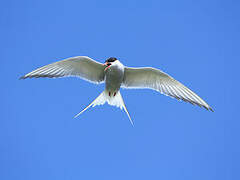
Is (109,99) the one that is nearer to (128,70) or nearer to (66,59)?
(128,70)

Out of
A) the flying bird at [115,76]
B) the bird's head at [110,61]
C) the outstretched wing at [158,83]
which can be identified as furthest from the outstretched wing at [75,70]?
the outstretched wing at [158,83]

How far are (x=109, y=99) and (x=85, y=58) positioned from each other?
3.76ft

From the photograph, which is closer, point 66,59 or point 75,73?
point 66,59

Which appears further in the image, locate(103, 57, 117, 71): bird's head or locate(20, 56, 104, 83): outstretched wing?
locate(103, 57, 117, 71): bird's head

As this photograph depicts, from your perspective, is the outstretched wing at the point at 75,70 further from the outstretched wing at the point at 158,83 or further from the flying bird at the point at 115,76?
the outstretched wing at the point at 158,83

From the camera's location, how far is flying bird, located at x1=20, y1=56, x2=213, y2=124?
568 cm

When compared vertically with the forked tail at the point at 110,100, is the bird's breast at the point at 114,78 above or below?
above

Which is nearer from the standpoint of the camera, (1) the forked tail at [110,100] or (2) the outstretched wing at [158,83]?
(2) the outstretched wing at [158,83]

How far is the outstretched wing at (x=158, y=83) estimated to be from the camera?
574 cm

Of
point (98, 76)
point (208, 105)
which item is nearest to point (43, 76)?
point (98, 76)

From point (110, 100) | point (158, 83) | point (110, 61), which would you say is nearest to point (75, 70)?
point (110, 61)

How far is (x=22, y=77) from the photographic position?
5324mm

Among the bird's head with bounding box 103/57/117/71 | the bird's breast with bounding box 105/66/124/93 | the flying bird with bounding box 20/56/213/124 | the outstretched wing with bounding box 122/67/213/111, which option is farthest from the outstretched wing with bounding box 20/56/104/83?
the outstretched wing with bounding box 122/67/213/111

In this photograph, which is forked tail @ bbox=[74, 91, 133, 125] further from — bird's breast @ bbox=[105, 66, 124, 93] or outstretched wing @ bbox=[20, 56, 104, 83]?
outstretched wing @ bbox=[20, 56, 104, 83]
